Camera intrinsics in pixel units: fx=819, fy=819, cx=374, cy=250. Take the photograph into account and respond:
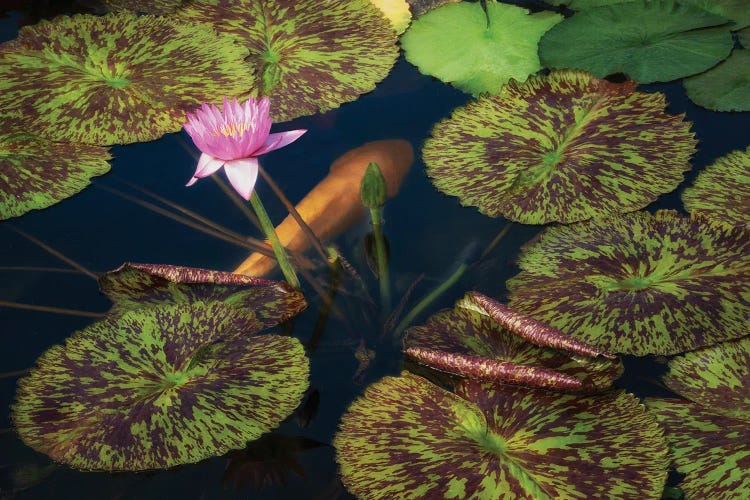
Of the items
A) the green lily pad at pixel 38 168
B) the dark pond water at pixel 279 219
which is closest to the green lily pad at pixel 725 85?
the dark pond water at pixel 279 219

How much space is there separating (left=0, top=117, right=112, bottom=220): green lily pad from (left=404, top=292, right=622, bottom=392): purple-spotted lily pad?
126 centimetres

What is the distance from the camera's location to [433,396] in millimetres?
1868

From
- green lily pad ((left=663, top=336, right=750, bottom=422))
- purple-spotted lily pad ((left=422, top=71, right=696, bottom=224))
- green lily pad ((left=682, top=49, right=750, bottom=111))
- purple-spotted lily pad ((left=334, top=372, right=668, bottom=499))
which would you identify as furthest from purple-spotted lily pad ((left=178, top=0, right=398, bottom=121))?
green lily pad ((left=663, top=336, right=750, bottom=422))

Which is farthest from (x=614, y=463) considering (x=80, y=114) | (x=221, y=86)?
(x=80, y=114)

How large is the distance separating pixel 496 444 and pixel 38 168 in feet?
5.71

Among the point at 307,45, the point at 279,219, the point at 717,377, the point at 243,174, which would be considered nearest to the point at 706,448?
the point at 717,377

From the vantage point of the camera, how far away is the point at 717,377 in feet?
6.19

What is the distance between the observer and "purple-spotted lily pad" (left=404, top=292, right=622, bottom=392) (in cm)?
182

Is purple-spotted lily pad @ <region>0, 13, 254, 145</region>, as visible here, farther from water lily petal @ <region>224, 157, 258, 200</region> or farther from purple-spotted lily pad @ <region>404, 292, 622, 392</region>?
purple-spotted lily pad @ <region>404, 292, 622, 392</region>

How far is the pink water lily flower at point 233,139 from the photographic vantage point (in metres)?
1.94

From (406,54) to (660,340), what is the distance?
1.58 meters

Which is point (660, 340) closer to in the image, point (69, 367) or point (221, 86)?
point (69, 367)

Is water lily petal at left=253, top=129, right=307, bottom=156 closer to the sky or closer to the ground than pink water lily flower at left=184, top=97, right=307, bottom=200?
closer to the ground

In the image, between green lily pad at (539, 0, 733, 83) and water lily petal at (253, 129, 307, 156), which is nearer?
water lily petal at (253, 129, 307, 156)
